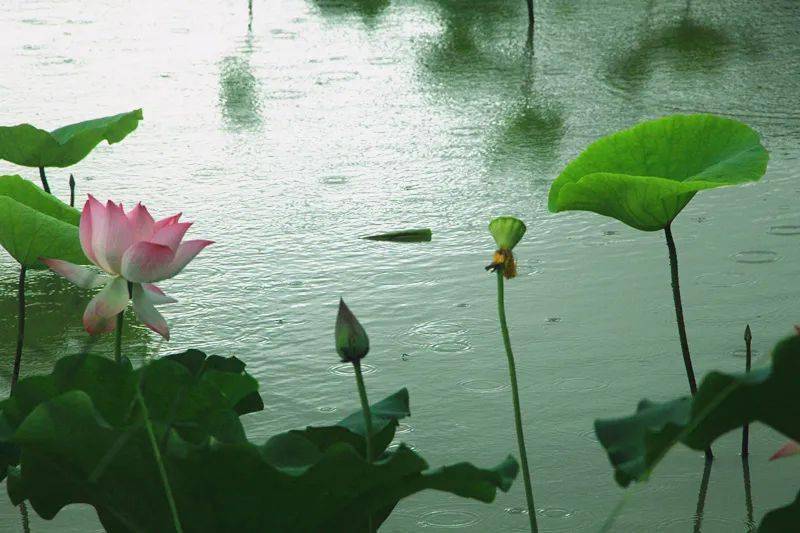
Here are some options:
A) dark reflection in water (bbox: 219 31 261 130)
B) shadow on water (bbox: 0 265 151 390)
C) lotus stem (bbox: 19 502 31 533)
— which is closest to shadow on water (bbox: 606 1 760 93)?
dark reflection in water (bbox: 219 31 261 130)

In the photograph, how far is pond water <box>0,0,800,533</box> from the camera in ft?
4.43

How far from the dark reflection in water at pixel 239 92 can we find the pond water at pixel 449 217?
0.01 m

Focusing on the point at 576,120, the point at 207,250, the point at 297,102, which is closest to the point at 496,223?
the point at 207,250

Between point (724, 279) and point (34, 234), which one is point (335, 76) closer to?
point (724, 279)

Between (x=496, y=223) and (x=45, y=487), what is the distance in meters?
0.38

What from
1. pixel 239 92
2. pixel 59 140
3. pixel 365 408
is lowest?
pixel 239 92

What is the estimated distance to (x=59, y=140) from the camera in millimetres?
1712

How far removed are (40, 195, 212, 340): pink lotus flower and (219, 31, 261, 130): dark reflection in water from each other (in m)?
1.82

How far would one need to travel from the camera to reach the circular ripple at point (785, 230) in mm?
1933

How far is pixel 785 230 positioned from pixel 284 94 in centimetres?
147

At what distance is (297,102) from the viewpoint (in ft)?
9.69

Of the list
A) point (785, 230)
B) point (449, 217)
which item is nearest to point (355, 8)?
point (449, 217)

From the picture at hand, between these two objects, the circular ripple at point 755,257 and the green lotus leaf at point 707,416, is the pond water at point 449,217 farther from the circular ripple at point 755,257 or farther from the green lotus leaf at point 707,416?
the green lotus leaf at point 707,416

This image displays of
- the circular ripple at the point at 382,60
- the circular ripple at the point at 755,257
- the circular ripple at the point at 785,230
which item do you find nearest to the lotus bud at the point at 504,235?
the circular ripple at the point at 755,257
